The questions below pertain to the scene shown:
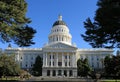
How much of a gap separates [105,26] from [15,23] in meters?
10.6

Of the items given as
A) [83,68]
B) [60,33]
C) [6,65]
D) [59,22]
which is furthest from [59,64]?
[6,65]

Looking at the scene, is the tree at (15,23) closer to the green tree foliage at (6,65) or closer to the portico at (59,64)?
the green tree foliage at (6,65)

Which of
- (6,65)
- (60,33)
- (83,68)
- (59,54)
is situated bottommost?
(83,68)

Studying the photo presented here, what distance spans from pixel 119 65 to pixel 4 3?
40.4 meters

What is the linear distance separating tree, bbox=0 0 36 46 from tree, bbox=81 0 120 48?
307 inches

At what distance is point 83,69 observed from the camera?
100 metres

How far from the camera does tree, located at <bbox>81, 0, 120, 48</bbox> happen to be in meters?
25.7

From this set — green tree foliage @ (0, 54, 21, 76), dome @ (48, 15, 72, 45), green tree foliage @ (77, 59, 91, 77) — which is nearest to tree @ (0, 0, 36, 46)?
green tree foliage @ (0, 54, 21, 76)

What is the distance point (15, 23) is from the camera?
92.0ft

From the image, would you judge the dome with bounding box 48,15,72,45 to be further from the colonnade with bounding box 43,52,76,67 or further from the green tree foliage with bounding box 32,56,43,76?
the green tree foliage with bounding box 32,56,43,76

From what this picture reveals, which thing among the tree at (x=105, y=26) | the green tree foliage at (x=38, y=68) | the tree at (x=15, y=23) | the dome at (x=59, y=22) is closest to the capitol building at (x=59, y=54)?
the dome at (x=59, y=22)

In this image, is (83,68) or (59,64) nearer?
(83,68)

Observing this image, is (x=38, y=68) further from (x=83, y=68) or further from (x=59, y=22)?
(x=59, y=22)

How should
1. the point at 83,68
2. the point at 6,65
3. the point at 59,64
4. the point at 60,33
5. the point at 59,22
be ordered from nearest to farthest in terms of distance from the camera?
the point at 6,65 → the point at 83,68 → the point at 59,64 → the point at 60,33 → the point at 59,22
